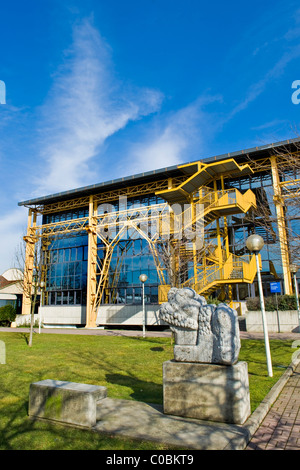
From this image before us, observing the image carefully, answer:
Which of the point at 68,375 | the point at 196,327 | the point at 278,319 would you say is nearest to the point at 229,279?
the point at 278,319

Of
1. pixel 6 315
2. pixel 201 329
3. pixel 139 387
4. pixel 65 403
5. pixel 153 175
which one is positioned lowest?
pixel 139 387

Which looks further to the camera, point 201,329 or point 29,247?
point 29,247

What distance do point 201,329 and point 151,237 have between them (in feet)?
76.2

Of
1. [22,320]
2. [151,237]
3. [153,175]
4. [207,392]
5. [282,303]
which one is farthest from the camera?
[22,320]

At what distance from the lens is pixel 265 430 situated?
15.0 ft

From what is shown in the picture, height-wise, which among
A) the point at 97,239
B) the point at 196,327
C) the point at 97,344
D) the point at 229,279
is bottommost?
the point at 97,344

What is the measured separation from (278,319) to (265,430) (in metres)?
14.4

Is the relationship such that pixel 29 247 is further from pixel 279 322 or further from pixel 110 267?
pixel 279 322

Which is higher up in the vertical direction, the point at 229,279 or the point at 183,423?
the point at 229,279

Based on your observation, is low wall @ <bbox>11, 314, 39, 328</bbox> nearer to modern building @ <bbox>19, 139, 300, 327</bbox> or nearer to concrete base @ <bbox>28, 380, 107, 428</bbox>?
modern building @ <bbox>19, 139, 300, 327</bbox>

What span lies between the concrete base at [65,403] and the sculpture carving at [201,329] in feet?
5.00

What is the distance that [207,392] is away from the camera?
4.82 meters

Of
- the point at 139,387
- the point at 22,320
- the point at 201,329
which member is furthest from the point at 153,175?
the point at 201,329
